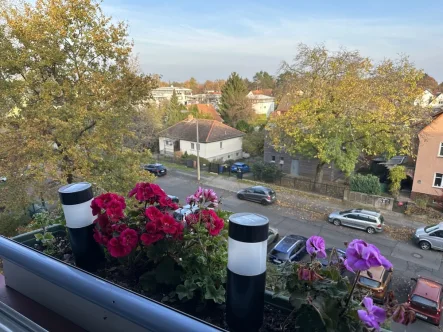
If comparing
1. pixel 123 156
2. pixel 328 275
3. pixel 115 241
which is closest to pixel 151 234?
pixel 115 241

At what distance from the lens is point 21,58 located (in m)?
8.40

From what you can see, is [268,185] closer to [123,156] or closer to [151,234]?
[123,156]

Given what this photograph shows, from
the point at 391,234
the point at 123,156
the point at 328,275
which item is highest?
the point at 328,275

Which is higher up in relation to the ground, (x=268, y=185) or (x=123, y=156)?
(x=123, y=156)

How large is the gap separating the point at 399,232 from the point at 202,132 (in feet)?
62.3

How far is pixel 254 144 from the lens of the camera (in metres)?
29.7

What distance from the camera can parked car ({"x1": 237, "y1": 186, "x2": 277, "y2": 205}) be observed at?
16.7 metres

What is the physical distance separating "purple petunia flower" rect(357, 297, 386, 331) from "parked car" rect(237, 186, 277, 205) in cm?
1554

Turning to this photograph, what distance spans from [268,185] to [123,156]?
12.4 meters

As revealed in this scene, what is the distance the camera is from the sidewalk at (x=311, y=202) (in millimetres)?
14691

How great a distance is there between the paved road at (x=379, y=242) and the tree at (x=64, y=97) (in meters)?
5.68

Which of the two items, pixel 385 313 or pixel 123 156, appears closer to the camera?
pixel 385 313

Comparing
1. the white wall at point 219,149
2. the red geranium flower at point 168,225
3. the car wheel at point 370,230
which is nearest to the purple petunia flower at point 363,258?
the red geranium flower at point 168,225

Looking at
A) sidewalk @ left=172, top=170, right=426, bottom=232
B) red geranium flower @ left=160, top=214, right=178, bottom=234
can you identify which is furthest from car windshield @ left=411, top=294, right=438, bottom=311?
red geranium flower @ left=160, top=214, right=178, bottom=234
